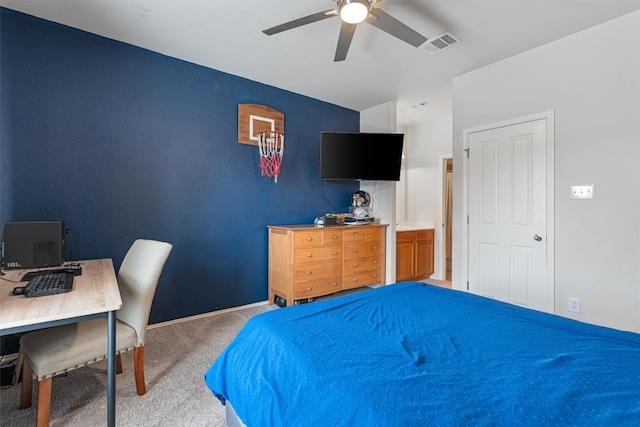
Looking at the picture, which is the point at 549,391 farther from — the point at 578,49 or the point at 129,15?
the point at 129,15

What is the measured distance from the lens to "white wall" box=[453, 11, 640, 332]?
7.44 feet

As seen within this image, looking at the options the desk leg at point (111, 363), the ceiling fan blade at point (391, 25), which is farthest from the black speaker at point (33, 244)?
the ceiling fan blade at point (391, 25)

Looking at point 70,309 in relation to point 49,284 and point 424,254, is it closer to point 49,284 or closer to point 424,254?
point 49,284

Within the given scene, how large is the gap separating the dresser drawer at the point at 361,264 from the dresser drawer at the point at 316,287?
0.58ft

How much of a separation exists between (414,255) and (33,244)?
428cm

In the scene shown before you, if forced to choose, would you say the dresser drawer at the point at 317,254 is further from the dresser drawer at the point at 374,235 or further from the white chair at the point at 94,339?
the white chair at the point at 94,339

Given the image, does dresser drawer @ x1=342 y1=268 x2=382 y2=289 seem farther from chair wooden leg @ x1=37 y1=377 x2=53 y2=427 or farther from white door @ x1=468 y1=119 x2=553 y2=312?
chair wooden leg @ x1=37 y1=377 x2=53 y2=427

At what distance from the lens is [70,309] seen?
1261 millimetres

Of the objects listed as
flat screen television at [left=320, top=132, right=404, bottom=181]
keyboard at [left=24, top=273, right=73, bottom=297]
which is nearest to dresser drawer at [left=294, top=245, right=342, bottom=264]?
flat screen television at [left=320, top=132, right=404, bottom=181]

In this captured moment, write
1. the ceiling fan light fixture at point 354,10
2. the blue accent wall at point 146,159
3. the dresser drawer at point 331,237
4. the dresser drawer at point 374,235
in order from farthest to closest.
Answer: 1. the dresser drawer at point 374,235
2. the dresser drawer at point 331,237
3. the blue accent wall at point 146,159
4. the ceiling fan light fixture at point 354,10

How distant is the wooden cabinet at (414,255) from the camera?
435 centimetres

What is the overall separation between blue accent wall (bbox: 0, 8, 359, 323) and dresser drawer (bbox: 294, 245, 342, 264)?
1.97 feet

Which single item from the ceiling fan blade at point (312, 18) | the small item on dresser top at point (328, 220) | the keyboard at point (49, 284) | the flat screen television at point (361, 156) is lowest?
the keyboard at point (49, 284)

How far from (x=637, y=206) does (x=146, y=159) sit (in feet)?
13.6
